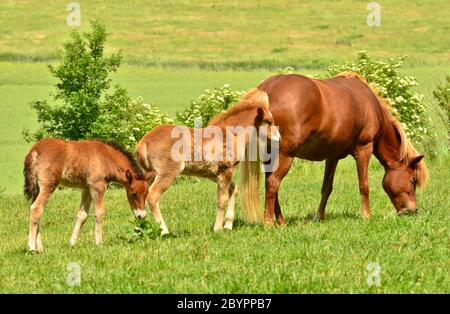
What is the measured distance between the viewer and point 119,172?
509 inches

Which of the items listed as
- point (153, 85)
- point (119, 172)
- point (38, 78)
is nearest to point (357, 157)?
point (119, 172)

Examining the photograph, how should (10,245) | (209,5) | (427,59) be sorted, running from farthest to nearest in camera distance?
1. (209,5)
2. (427,59)
3. (10,245)

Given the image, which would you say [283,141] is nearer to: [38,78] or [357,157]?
[357,157]

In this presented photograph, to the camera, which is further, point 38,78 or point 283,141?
point 38,78

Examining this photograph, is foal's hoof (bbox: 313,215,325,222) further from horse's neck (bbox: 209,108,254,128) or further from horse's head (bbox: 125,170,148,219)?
horse's head (bbox: 125,170,148,219)

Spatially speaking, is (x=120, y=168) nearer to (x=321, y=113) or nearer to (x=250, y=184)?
(x=250, y=184)

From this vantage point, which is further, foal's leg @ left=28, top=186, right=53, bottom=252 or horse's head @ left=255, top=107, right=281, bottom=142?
horse's head @ left=255, top=107, right=281, bottom=142

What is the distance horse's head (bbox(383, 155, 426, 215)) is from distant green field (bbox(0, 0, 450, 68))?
40624mm

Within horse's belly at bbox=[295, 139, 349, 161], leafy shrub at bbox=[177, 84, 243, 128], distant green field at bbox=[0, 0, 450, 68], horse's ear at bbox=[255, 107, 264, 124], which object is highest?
horse's ear at bbox=[255, 107, 264, 124]

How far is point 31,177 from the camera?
12219mm

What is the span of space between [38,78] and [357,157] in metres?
38.9

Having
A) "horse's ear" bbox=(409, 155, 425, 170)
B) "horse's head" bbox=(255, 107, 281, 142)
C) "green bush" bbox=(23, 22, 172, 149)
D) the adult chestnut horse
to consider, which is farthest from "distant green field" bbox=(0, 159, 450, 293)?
"green bush" bbox=(23, 22, 172, 149)

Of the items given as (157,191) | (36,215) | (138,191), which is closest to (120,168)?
(138,191)

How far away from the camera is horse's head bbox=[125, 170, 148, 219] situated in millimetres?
13000
